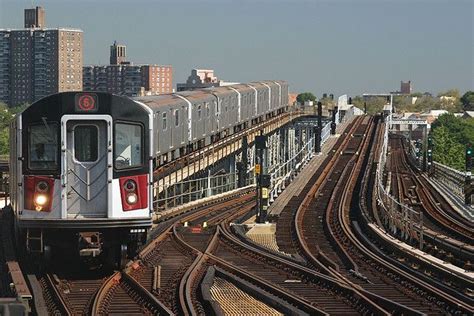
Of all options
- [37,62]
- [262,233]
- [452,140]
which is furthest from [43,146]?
[37,62]

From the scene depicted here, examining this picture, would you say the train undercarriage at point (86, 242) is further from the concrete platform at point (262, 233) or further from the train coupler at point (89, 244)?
the concrete platform at point (262, 233)

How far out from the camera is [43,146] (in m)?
16.1

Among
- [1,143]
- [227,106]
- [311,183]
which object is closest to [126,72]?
[1,143]

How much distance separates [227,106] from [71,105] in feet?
123

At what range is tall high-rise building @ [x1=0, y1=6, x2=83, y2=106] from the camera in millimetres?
179375

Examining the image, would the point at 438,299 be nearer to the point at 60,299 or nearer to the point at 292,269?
the point at 292,269

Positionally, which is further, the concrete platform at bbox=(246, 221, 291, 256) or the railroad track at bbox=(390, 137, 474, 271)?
the concrete platform at bbox=(246, 221, 291, 256)

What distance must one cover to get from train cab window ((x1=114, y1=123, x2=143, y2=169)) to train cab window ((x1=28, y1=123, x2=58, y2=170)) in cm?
92

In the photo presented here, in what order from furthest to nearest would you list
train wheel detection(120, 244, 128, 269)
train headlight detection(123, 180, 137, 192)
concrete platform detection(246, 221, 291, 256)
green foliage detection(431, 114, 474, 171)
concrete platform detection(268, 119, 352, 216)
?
green foliage detection(431, 114, 474, 171) < concrete platform detection(268, 119, 352, 216) < concrete platform detection(246, 221, 291, 256) < train wheel detection(120, 244, 128, 269) < train headlight detection(123, 180, 137, 192)

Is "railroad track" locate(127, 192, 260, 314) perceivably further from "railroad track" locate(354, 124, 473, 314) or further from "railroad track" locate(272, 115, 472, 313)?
"railroad track" locate(354, 124, 473, 314)

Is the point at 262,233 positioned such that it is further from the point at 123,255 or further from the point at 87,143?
the point at 87,143

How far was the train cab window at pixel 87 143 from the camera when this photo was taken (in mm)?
16125

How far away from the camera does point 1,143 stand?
10325 centimetres

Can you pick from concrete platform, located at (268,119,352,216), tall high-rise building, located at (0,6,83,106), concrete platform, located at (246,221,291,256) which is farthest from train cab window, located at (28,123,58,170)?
tall high-rise building, located at (0,6,83,106)
